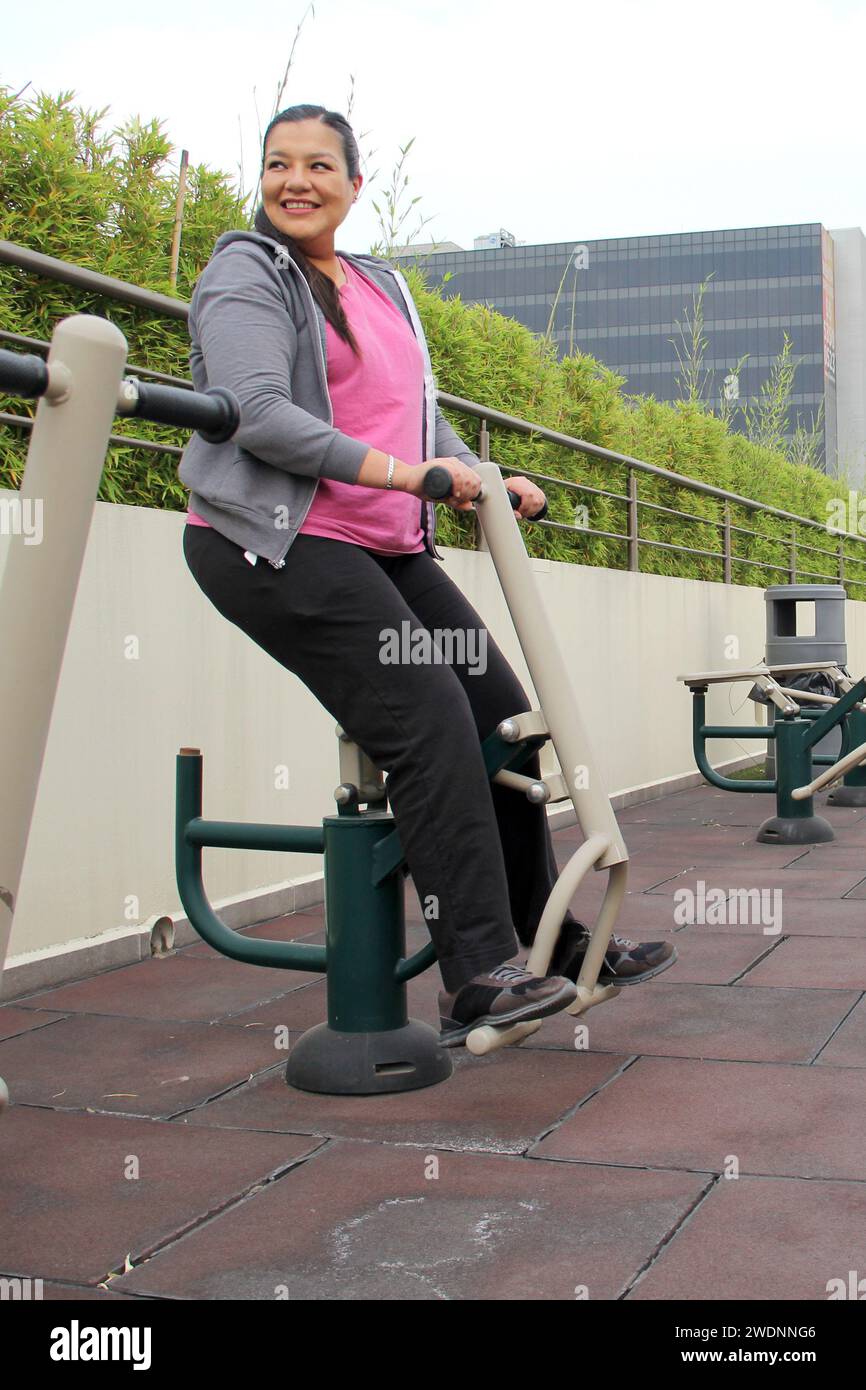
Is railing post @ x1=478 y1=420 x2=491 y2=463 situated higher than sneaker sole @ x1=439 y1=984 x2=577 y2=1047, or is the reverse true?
railing post @ x1=478 y1=420 x2=491 y2=463

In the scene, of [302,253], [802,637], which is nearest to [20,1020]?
[302,253]

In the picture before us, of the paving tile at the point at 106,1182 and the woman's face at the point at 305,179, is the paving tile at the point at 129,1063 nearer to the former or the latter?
the paving tile at the point at 106,1182

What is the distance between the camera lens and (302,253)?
8.63 ft

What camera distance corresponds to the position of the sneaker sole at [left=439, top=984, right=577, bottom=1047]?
232cm

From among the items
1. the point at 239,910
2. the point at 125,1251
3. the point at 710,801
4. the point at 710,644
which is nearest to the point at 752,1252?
the point at 125,1251

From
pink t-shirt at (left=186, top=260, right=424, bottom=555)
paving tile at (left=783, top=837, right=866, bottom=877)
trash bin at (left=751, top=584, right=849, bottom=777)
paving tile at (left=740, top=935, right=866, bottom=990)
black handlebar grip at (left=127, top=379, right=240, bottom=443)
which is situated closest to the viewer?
black handlebar grip at (left=127, top=379, right=240, bottom=443)

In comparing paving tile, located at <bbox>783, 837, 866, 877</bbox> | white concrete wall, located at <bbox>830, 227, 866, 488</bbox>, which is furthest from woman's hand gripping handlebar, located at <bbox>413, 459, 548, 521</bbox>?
white concrete wall, located at <bbox>830, 227, 866, 488</bbox>

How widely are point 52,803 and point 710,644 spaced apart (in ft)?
20.7

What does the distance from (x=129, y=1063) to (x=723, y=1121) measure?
1180 mm

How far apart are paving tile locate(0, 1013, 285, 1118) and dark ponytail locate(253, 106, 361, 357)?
4.58 ft

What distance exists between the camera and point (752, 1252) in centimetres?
188

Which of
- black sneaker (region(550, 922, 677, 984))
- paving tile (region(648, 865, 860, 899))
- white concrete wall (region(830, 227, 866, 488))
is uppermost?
white concrete wall (region(830, 227, 866, 488))

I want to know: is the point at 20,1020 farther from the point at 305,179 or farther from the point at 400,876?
the point at 305,179

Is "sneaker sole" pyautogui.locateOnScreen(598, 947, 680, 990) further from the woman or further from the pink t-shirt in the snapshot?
the pink t-shirt
